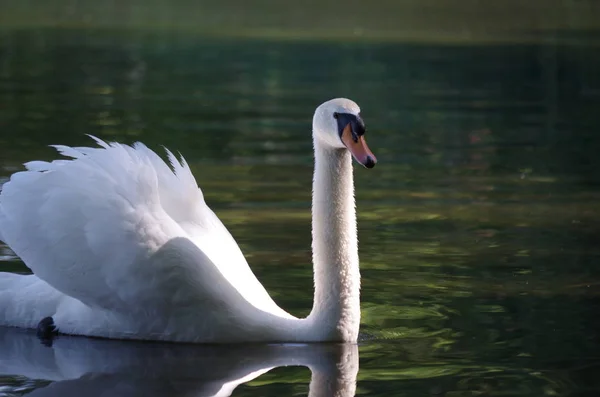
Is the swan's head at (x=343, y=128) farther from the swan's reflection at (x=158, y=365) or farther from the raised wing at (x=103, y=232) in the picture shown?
the swan's reflection at (x=158, y=365)

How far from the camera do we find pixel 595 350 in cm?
897

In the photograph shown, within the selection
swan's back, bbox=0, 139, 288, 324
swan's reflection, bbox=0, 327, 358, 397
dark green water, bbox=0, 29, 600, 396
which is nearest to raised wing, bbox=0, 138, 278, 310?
swan's back, bbox=0, 139, 288, 324

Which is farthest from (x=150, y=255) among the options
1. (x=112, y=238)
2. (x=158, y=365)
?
(x=158, y=365)

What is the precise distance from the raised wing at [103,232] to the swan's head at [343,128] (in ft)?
3.32

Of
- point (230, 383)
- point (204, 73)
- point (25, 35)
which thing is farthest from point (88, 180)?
point (25, 35)

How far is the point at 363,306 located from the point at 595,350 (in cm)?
180

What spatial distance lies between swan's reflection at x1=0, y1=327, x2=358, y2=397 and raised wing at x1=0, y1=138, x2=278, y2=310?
1.03 ft

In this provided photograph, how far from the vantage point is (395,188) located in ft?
50.9

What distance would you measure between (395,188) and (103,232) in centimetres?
693

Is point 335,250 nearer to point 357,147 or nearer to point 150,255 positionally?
point 357,147

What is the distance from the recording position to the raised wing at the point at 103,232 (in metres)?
8.87

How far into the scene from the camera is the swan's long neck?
29.6 feet

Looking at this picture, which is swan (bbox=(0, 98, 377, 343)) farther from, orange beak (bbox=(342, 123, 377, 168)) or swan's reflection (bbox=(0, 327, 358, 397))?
swan's reflection (bbox=(0, 327, 358, 397))

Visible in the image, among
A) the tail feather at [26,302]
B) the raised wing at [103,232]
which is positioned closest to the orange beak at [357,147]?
the raised wing at [103,232]
